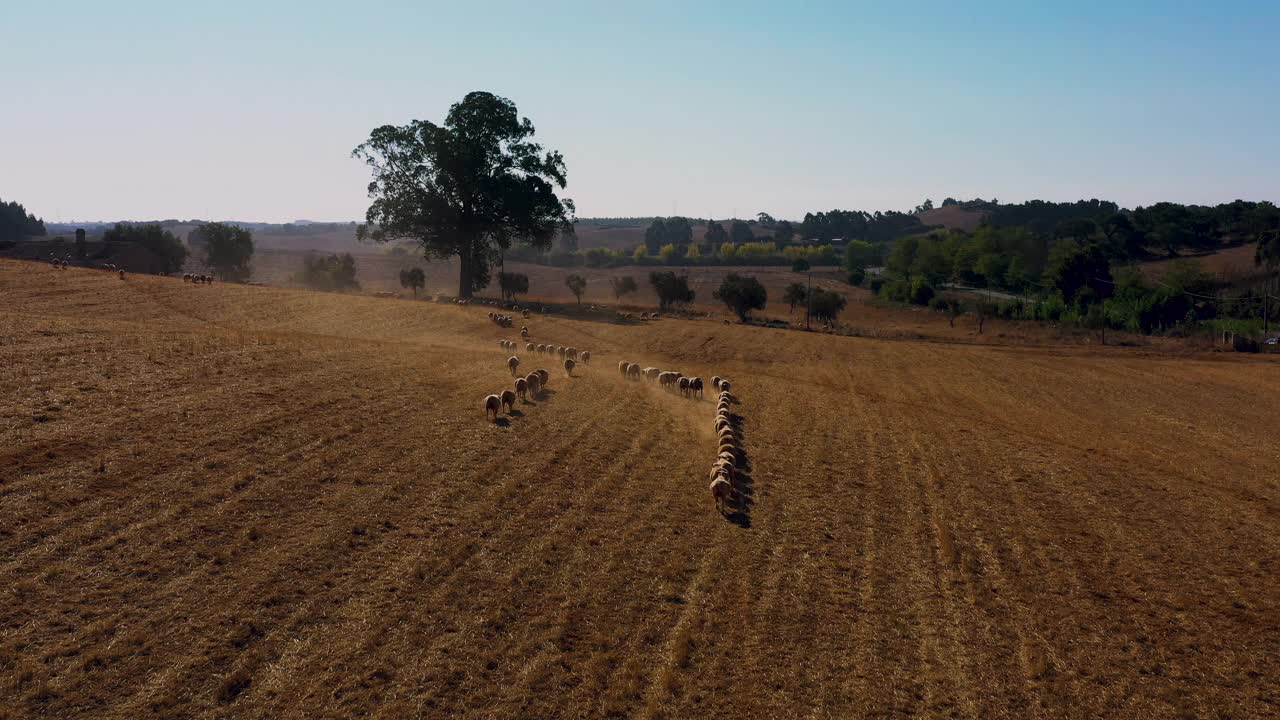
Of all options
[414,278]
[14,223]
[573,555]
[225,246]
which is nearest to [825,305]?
[414,278]

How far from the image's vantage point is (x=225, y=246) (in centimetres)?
10319

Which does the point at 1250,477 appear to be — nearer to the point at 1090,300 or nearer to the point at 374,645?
the point at 374,645

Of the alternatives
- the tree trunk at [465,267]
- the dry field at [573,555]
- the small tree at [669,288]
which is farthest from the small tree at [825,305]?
the dry field at [573,555]

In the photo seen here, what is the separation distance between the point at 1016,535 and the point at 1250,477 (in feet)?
38.8

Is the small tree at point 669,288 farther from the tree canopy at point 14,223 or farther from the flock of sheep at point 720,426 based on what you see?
the tree canopy at point 14,223

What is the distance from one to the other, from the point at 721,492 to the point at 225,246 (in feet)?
335

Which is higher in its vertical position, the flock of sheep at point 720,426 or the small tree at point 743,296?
the small tree at point 743,296

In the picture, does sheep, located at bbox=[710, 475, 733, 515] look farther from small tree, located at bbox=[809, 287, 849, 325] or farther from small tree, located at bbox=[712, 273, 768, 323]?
small tree, located at bbox=[809, 287, 849, 325]

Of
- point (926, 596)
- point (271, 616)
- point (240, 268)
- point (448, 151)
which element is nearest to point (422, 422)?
point (271, 616)

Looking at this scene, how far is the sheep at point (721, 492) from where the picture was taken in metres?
18.8

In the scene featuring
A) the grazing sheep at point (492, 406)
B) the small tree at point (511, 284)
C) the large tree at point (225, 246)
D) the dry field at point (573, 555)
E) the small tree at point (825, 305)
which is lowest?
the dry field at point (573, 555)

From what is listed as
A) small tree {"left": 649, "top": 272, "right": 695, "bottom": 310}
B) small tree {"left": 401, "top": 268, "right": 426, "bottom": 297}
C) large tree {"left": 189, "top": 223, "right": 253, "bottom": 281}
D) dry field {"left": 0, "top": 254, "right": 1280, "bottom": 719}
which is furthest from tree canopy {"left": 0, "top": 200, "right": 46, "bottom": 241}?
dry field {"left": 0, "top": 254, "right": 1280, "bottom": 719}

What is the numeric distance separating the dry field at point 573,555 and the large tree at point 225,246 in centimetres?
8038

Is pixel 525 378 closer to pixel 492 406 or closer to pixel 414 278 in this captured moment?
pixel 492 406
